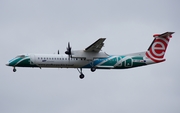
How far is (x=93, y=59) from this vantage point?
33.6 meters

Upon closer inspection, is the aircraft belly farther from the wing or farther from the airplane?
the wing

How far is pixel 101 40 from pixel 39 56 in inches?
193

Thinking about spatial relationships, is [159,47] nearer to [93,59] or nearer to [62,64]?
[93,59]

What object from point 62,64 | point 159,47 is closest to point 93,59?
point 62,64

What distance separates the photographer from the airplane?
32750mm

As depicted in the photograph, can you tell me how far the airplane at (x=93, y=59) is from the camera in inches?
1289

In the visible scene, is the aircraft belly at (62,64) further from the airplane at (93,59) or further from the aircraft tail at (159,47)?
the aircraft tail at (159,47)

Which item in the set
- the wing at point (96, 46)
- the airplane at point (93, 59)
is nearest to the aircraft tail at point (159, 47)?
the airplane at point (93, 59)

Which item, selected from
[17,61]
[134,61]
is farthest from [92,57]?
[17,61]

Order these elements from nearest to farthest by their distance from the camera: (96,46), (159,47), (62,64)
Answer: (96,46), (62,64), (159,47)

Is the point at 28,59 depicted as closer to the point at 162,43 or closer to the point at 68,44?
the point at 68,44

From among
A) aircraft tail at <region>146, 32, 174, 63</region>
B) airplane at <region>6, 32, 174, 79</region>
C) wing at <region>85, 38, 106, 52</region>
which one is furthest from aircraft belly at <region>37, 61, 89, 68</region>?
aircraft tail at <region>146, 32, 174, 63</region>

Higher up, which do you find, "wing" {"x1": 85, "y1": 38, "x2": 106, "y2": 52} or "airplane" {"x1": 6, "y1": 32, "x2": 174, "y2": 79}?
"wing" {"x1": 85, "y1": 38, "x2": 106, "y2": 52}

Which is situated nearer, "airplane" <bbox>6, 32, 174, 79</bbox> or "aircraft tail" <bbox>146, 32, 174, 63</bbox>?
"airplane" <bbox>6, 32, 174, 79</bbox>
